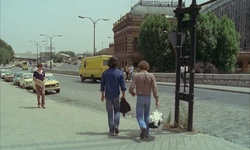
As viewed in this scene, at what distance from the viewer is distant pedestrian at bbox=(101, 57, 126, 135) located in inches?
305

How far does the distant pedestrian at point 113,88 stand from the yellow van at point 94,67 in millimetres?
26283

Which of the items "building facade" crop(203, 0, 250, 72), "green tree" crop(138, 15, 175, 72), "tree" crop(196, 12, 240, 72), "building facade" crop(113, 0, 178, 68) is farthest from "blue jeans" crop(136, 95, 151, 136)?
"building facade" crop(203, 0, 250, 72)

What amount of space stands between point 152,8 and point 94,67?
149 ft

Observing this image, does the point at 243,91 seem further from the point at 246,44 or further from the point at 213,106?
the point at 246,44

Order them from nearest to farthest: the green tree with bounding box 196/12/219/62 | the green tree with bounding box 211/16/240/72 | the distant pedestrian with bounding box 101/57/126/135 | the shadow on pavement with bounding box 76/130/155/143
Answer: the shadow on pavement with bounding box 76/130/155/143, the distant pedestrian with bounding box 101/57/126/135, the green tree with bounding box 196/12/219/62, the green tree with bounding box 211/16/240/72

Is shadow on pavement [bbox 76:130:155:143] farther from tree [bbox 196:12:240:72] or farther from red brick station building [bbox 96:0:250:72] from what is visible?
red brick station building [bbox 96:0:250:72]

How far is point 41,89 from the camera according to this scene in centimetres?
1377

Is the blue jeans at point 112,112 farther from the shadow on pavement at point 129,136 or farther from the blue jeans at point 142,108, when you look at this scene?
the blue jeans at point 142,108

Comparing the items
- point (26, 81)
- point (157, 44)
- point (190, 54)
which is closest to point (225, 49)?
point (157, 44)

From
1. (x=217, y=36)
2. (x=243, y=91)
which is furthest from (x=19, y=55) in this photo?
(x=243, y=91)

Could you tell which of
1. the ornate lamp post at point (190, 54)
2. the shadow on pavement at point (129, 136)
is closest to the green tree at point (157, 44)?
the ornate lamp post at point (190, 54)

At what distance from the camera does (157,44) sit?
50531 mm

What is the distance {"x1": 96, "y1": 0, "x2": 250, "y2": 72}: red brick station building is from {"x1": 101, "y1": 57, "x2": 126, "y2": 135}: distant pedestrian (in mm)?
52201

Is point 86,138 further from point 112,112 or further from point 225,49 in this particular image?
point 225,49
